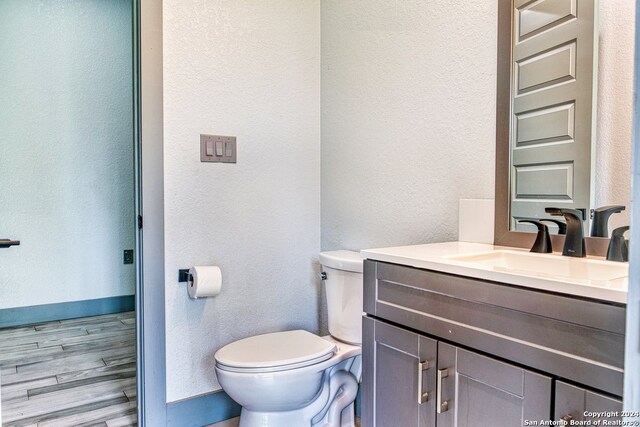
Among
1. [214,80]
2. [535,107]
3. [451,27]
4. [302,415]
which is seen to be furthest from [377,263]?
[214,80]

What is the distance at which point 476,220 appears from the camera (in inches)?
57.5

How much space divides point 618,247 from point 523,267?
0.22 meters

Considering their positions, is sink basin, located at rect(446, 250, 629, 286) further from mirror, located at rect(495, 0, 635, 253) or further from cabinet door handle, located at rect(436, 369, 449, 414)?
cabinet door handle, located at rect(436, 369, 449, 414)

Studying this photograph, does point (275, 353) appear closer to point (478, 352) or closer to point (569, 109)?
point (478, 352)

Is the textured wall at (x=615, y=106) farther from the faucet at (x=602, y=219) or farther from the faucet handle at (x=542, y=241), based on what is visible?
the faucet handle at (x=542, y=241)

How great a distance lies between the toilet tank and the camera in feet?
5.58

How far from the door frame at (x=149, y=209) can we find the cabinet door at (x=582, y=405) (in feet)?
4.78

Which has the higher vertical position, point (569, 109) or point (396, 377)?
point (569, 109)

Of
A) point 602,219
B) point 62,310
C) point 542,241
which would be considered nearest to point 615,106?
point 602,219

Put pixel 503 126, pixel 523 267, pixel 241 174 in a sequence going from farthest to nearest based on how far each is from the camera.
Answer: pixel 241 174, pixel 503 126, pixel 523 267

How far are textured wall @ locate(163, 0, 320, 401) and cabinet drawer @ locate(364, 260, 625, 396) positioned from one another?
0.97 metres

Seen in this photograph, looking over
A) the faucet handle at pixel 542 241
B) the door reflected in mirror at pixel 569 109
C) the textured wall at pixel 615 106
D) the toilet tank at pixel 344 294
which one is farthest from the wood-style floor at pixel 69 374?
the textured wall at pixel 615 106

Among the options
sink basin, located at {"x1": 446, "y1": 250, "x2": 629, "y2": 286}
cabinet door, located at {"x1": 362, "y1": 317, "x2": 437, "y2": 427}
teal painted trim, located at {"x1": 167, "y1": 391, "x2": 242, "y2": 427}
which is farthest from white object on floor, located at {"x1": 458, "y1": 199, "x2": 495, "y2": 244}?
teal painted trim, located at {"x1": 167, "y1": 391, "x2": 242, "y2": 427}

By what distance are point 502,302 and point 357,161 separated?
3.82 ft
